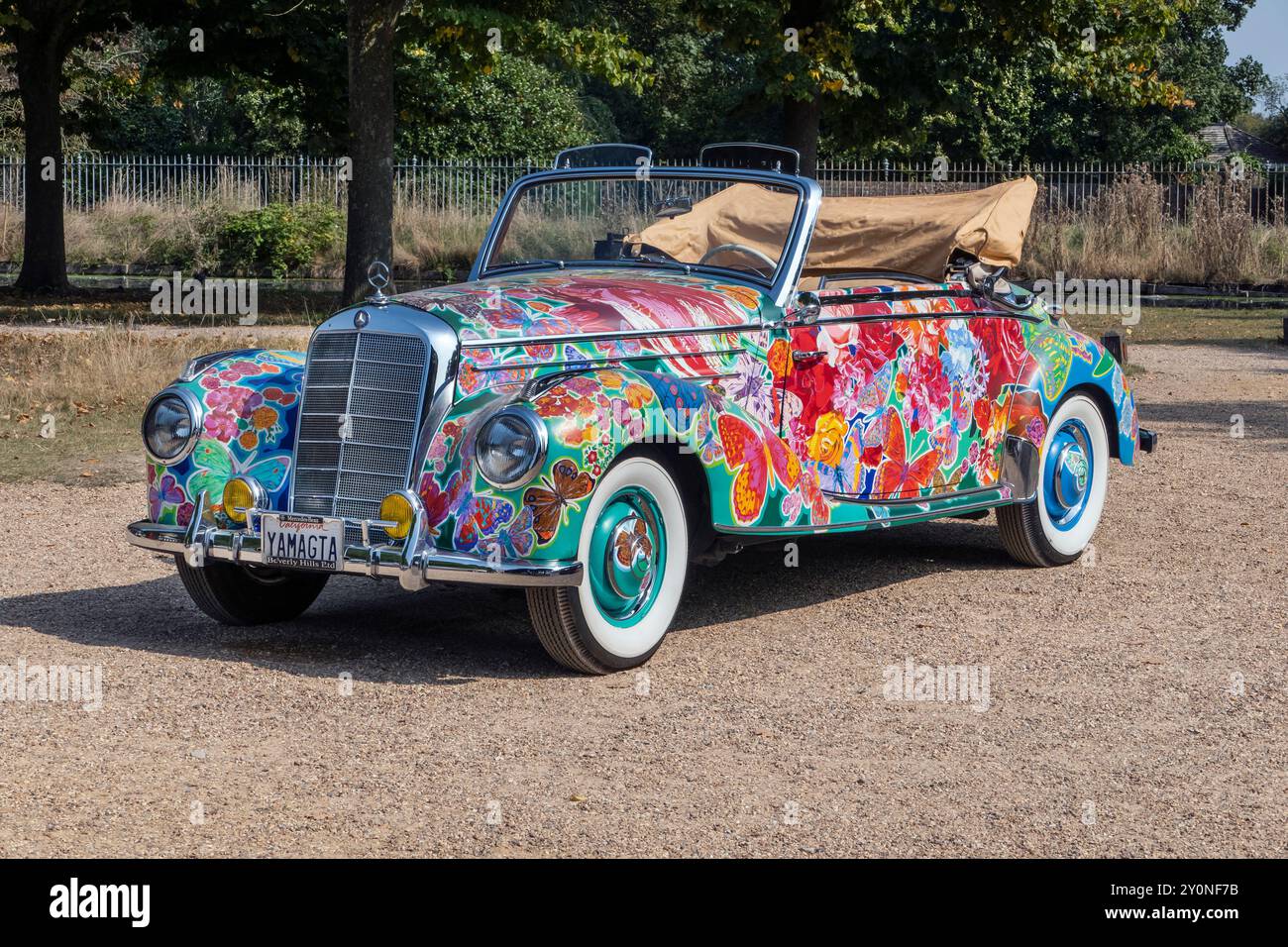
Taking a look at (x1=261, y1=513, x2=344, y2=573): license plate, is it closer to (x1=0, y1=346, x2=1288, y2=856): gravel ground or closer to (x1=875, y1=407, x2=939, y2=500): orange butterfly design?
(x1=0, y1=346, x2=1288, y2=856): gravel ground

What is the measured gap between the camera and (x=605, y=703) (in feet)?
17.9

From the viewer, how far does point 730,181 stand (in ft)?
23.2

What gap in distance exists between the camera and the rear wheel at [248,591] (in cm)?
638

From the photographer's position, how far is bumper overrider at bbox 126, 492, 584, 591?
17.7ft

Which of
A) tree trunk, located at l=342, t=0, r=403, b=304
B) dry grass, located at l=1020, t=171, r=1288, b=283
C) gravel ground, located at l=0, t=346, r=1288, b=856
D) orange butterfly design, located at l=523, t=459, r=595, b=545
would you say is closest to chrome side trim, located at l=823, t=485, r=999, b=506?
gravel ground, located at l=0, t=346, r=1288, b=856

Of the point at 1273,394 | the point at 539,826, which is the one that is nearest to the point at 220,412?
the point at 539,826

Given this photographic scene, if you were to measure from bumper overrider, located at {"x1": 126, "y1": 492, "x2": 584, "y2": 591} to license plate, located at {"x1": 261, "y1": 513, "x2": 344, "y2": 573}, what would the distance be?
40 millimetres

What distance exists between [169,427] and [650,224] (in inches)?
88.8

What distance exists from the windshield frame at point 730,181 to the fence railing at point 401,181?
20058 millimetres

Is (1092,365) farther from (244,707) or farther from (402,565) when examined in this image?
(244,707)

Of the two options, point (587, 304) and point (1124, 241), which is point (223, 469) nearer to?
point (587, 304)

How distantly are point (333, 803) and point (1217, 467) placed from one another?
7786 millimetres

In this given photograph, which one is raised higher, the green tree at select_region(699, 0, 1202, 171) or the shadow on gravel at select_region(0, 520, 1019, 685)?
the green tree at select_region(699, 0, 1202, 171)

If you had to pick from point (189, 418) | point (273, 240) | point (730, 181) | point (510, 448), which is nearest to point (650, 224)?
point (730, 181)
